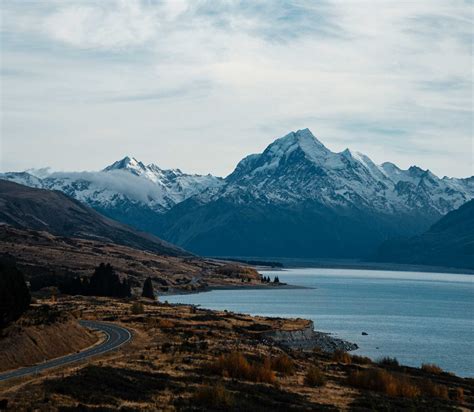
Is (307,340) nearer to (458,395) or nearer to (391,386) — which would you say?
(458,395)

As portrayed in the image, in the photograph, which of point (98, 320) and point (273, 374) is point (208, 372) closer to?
point (273, 374)

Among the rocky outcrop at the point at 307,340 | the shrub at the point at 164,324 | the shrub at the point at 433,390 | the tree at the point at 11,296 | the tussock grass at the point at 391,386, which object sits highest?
the tree at the point at 11,296

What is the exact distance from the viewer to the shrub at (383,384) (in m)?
51.8

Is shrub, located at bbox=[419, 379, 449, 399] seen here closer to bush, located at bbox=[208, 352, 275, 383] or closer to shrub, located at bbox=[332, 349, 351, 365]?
bush, located at bbox=[208, 352, 275, 383]

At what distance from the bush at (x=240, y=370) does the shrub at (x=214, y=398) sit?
9046 mm

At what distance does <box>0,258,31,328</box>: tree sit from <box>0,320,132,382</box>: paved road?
4.06 m

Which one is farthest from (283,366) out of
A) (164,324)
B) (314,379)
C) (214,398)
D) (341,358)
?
(164,324)

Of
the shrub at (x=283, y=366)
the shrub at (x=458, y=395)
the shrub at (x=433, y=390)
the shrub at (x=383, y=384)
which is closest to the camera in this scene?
the shrub at (x=383, y=384)

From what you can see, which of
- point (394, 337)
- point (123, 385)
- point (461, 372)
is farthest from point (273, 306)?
point (123, 385)

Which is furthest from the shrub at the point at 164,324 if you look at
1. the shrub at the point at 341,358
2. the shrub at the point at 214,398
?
the shrub at the point at 214,398

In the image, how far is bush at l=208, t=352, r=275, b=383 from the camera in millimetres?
49719

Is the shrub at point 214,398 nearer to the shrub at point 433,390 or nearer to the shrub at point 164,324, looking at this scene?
the shrub at point 433,390

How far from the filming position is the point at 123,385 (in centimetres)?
4191

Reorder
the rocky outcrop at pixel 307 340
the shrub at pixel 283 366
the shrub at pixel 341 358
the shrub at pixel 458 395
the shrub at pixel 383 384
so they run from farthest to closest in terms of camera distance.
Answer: the rocky outcrop at pixel 307 340 → the shrub at pixel 341 358 → the shrub at pixel 283 366 → the shrub at pixel 458 395 → the shrub at pixel 383 384
